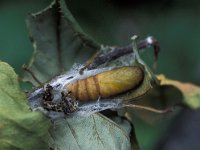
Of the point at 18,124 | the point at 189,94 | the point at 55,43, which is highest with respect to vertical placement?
the point at 55,43

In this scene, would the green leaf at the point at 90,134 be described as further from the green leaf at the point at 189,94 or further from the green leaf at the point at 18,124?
the green leaf at the point at 189,94

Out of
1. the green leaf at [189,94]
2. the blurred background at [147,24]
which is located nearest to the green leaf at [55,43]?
the green leaf at [189,94]

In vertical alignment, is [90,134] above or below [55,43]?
below

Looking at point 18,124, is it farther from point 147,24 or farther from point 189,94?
point 147,24

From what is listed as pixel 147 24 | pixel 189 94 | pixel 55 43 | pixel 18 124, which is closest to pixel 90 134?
pixel 18 124

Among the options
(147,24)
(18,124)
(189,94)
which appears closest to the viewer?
(18,124)

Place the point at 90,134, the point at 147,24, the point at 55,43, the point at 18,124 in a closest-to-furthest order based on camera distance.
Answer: the point at 18,124 < the point at 90,134 < the point at 55,43 < the point at 147,24

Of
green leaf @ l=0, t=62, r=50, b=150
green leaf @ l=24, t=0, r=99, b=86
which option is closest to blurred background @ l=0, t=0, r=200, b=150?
green leaf @ l=24, t=0, r=99, b=86
